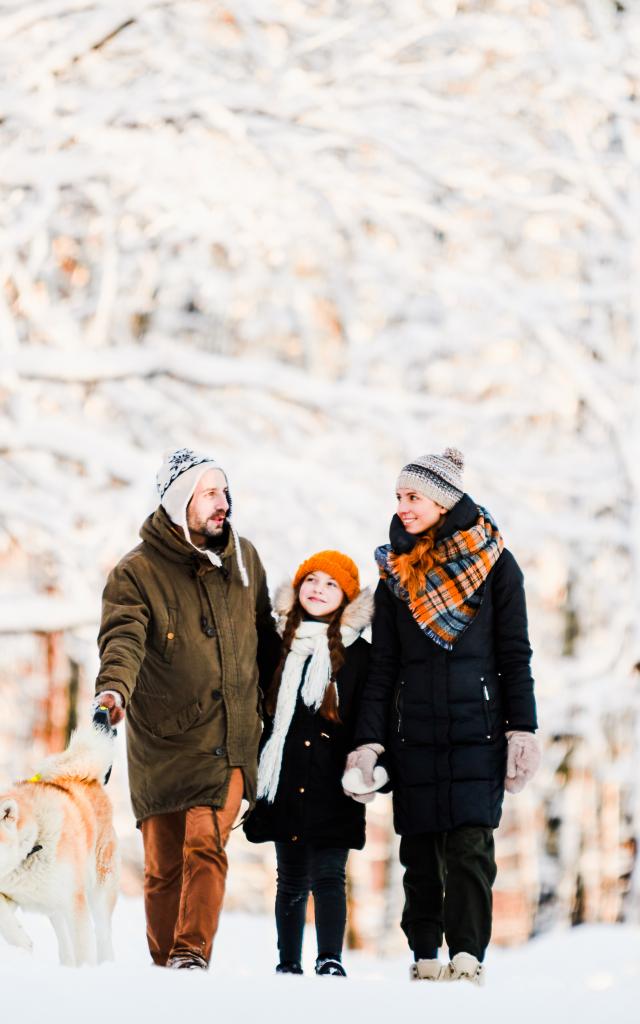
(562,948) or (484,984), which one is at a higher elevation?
(484,984)

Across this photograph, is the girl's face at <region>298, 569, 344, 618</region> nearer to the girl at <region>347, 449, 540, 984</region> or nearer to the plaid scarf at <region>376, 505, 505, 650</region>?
the girl at <region>347, 449, 540, 984</region>

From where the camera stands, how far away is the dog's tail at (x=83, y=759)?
13.8 ft

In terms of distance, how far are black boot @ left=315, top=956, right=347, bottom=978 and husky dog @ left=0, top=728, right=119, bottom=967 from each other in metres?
0.68

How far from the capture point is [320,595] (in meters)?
4.93

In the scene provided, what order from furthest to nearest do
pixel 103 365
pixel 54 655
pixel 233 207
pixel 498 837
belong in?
pixel 498 837, pixel 54 655, pixel 233 207, pixel 103 365

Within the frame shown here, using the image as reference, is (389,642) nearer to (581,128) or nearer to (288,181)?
(288,181)

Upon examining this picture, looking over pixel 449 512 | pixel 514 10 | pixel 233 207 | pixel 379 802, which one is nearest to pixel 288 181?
pixel 233 207

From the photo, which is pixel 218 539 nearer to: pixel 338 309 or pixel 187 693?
pixel 187 693

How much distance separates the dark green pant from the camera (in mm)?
4457

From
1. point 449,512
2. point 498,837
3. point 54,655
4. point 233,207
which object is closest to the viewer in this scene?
point 449,512

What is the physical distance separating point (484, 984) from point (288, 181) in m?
5.43

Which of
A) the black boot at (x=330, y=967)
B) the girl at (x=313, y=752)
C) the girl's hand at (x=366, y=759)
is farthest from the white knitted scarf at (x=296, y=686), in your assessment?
the black boot at (x=330, y=967)

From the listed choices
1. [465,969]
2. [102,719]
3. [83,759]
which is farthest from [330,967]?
[102,719]

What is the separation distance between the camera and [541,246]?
13.2 m
